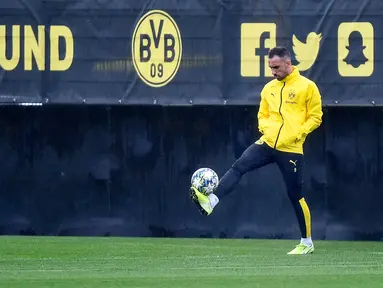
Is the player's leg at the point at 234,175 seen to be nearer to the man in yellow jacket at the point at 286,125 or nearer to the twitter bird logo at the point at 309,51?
the man in yellow jacket at the point at 286,125

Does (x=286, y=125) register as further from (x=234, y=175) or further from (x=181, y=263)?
(x=181, y=263)

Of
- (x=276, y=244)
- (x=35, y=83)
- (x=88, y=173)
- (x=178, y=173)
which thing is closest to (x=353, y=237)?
(x=276, y=244)

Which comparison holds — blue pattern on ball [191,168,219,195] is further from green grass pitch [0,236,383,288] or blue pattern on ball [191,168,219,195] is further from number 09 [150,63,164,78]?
number 09 [150,63,164,78]

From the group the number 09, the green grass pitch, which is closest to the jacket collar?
the green grass pitch

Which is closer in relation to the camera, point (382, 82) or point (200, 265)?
point (200, 265)

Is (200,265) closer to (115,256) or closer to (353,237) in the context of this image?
(115,256)

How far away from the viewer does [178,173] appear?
13.4 meters

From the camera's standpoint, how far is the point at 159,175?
1345 centimetres

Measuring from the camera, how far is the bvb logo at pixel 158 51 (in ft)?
42.6

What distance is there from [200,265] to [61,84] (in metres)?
4.12

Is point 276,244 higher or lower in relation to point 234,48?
lower

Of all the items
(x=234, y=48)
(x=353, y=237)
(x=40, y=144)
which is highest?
(x=234, y=48)

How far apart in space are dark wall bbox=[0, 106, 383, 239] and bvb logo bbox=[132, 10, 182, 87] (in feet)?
1.69

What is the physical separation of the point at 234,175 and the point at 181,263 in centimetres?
139
